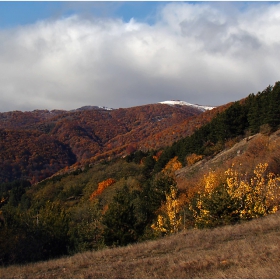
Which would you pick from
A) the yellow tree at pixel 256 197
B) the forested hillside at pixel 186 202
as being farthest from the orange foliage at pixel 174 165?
the yellow tree at pixel 256 197

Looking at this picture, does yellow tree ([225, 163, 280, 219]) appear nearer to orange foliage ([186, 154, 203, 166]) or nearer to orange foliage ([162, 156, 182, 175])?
orange foliage ([186, 154, 203, 166])

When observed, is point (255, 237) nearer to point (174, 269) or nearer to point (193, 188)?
point (174, 269)

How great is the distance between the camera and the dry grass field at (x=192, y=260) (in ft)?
32.0

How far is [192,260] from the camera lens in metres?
11.5

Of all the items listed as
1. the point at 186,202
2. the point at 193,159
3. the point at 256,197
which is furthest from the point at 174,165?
the point at 256,197

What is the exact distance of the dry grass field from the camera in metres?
9.74

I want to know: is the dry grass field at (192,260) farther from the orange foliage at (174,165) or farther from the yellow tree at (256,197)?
the orange foliage at (174,165)

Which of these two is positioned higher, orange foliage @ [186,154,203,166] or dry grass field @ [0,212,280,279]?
orange foliage @ [186,154,203,166]

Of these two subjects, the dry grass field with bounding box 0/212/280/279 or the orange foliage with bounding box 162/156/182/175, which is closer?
the dry grass field with bounding box 0/212/280/279

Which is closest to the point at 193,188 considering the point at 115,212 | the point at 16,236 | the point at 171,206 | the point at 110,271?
the point at 171,206

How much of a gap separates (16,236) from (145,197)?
19.6 m

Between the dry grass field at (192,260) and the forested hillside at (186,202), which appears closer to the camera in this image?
the dry grass field at (192,260)

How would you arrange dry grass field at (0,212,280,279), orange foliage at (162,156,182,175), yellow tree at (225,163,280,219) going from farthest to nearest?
orange foliage at (162,156,182,175) → yellow tree at (225,163,280,219) → dry grass field at (0,212,280,279)

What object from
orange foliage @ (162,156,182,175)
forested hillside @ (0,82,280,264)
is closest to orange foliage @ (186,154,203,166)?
forested hillside @ (0,82,280,264)
